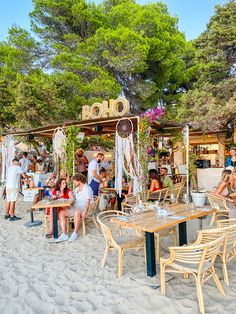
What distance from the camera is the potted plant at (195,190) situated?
695 centimetres

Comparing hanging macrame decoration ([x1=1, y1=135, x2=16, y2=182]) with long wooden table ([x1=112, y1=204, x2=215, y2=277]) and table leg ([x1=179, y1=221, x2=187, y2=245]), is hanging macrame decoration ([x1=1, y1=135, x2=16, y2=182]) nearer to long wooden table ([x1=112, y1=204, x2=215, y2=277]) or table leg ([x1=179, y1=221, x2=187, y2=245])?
long wooden table ([x1=112, y1=204, x2=215, y2=277])

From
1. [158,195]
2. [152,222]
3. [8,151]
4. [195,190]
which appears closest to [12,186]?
[158,195]

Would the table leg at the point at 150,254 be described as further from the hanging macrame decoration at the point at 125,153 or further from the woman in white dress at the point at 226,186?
the hanging macrame decoration at the point at 125,153

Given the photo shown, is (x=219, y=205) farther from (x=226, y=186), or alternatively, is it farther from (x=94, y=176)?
(x=94, y=176)

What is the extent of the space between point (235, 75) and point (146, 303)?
8.85 m

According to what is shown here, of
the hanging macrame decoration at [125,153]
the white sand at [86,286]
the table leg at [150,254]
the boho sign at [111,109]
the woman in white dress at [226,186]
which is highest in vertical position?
the boho sign at [111,109]

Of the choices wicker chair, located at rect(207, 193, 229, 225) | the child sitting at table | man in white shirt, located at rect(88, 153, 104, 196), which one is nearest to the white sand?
the child sitting at table

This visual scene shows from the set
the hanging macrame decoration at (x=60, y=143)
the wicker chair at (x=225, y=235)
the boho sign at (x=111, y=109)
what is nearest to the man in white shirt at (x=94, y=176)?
the hanging macrame decoration at (x=60, y=143)

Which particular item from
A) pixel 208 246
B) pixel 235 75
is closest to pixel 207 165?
pixel 235 75

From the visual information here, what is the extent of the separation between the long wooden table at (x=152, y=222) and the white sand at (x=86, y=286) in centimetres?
24

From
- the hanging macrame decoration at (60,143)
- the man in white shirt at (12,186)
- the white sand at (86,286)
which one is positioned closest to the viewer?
the white sand at (86,286)

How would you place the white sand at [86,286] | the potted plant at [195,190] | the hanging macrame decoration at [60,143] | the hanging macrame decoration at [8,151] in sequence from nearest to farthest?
1. the white sand at [86,286]
2. the hanging macrame decoration at [60,143]
3. the potted plant at [195,190]
4. the hanging macrame decoration at [8,151]

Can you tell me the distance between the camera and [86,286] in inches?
111

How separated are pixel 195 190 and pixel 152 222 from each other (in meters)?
4.90
